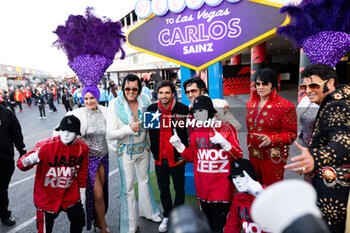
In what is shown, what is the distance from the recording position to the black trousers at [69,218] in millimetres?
2164

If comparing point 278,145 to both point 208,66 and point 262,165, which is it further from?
point 208,66

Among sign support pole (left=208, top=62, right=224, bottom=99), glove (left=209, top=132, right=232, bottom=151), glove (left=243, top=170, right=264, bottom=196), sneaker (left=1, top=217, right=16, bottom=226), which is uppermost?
sign support pole (left=208, top=62, right=224, bottom=99)

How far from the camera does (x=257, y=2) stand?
9.16 ft

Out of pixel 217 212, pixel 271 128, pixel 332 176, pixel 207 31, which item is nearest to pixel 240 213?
pixel 217 212

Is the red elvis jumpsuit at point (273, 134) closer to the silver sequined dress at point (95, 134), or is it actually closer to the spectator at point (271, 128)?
the spectator at point (271, 128)

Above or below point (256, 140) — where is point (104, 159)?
below

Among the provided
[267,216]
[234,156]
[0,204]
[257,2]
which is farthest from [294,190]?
[0,204]

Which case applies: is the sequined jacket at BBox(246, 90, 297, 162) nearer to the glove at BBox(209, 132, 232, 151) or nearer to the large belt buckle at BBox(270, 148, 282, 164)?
the large belt buckle at BBox(270, 148, 282, 164)

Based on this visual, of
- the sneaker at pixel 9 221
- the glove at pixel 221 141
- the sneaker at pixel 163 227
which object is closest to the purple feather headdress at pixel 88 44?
the glove at pixel 221 141

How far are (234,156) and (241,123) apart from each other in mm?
697

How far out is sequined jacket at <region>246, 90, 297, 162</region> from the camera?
7.51 feet

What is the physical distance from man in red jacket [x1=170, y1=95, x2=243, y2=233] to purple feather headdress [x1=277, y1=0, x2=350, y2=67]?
1.23 meters

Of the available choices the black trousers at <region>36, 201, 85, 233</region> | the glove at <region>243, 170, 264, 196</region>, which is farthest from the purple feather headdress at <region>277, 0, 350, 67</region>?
the black trousers at <region>36, 201, 85, 233</region>

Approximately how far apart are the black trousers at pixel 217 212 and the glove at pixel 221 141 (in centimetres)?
64
